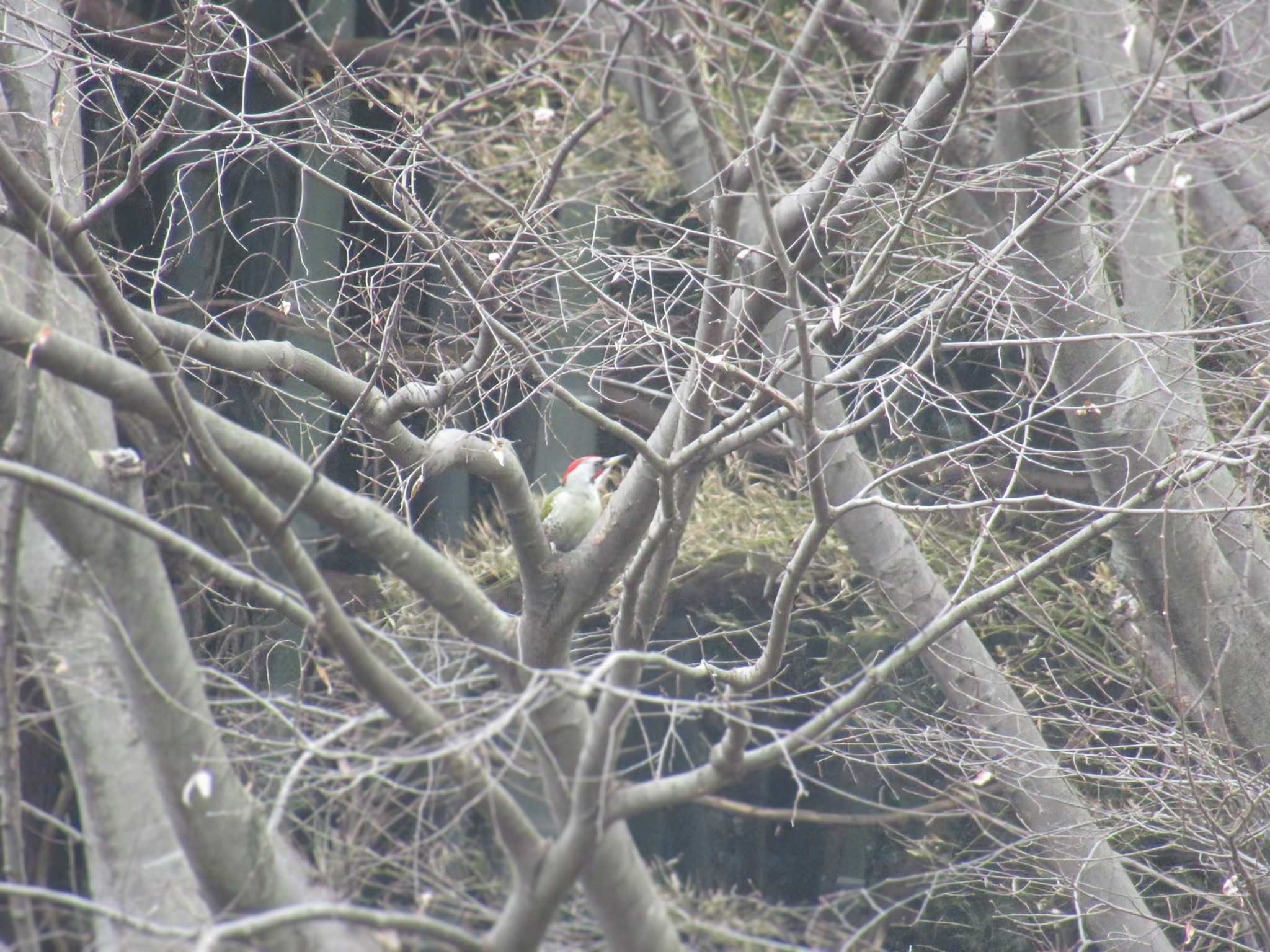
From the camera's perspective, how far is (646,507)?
3484 mm

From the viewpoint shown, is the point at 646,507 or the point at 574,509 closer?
the point at 646,507

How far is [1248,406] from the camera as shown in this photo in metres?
4.75

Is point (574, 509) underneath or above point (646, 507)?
underneath

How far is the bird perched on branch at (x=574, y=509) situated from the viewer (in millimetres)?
4914

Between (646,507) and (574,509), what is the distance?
4.81 ft

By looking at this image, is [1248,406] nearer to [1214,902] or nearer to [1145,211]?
[1145,211]

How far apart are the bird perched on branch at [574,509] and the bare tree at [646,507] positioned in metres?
0.62

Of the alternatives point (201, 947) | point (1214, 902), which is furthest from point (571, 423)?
point (201, 947)

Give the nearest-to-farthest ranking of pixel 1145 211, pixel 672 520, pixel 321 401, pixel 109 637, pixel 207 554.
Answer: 1. pixel 207 554
2. pixel 109 637
3. pixel 672 520
4. pixel 1145 211
5. pixel 321 401

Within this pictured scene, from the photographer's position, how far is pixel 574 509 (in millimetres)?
4918

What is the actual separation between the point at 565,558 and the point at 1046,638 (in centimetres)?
277

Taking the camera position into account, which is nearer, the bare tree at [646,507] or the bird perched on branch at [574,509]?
the bare tree at [646,507]

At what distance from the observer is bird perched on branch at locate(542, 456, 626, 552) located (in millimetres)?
4914

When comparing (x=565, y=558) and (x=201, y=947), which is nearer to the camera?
(x=201, y=947)
